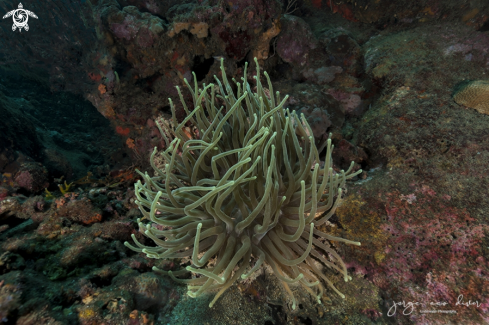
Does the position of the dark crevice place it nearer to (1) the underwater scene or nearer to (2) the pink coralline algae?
(1) the underwater scene

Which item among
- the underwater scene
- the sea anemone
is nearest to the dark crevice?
the underwater scene

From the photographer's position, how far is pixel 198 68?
483 centimetres

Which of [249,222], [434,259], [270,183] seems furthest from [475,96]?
[249,222]

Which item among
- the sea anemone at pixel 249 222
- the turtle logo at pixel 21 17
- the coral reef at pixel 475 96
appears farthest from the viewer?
the turtle logo at pixel 21 17

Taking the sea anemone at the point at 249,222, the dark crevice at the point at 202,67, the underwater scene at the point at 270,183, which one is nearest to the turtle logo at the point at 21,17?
the underwater scene at the point at 270,183

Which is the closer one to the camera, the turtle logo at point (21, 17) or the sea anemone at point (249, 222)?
the sea anemone at point (249, 222)

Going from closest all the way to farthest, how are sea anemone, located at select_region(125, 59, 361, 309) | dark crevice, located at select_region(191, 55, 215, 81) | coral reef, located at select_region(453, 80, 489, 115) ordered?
sea anemone, located at select_region(125, 59, 361, 309), coral reef, located at select_region(453, 80, 489, 115), dark crevice, located at select_region(191, 55, 215, 81)

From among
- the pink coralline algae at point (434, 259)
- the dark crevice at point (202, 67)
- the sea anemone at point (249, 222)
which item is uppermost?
the dark crevice at point (202, 67)

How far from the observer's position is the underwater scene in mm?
1876

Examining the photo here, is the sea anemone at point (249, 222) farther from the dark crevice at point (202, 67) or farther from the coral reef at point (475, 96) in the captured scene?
the dark crevice at point (202, 67)

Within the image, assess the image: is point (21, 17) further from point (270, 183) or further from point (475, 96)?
point (475, 96)

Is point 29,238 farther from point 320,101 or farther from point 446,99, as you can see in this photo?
point 446,99

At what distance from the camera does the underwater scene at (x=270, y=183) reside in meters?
1.88

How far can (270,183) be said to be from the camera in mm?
1742
